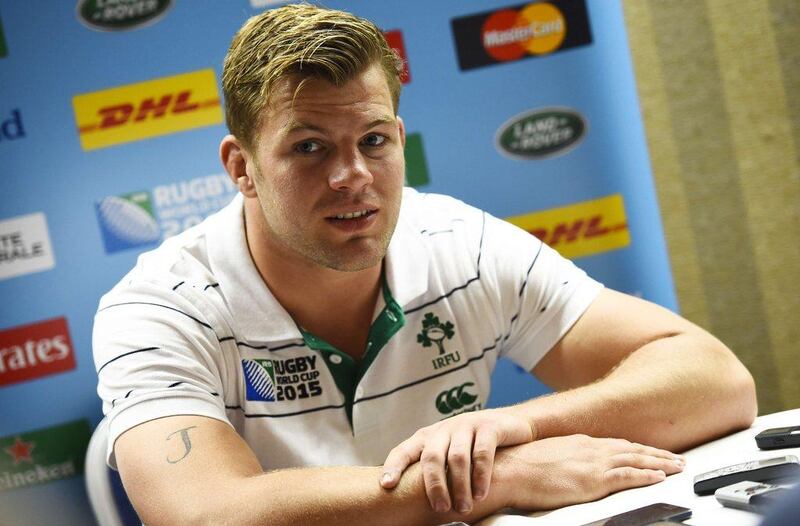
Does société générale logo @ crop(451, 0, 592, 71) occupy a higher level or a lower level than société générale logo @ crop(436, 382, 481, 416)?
higher

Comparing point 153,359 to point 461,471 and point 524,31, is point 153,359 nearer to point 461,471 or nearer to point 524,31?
point 461,471

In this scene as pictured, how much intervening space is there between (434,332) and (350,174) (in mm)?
378

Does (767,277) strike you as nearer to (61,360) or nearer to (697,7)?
(697,7)

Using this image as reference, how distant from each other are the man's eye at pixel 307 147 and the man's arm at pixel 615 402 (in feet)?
1.86

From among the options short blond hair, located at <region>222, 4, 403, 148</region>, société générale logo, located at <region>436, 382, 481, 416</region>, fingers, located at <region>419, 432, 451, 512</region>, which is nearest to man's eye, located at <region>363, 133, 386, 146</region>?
short blond hair, located at <region>222, 4, 403, 148</region>

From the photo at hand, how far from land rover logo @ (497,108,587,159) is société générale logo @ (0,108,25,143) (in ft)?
4.94

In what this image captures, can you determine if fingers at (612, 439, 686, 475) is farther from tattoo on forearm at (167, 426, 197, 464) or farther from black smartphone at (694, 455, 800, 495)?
tattoo on forearm at (167, 426, 197, 464)

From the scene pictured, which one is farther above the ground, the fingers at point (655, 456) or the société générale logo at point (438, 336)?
the société générale logo at point (438, 336)

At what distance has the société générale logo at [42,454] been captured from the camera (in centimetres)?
287

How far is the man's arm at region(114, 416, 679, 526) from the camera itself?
47.9 inches

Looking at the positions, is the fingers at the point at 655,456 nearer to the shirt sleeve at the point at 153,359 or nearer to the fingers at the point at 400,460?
the fingers at the point at 400,460

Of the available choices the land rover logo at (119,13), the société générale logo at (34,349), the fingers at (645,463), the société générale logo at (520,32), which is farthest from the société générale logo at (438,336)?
the land rover logo at (119,13)

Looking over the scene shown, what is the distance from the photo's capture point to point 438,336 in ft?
5.84

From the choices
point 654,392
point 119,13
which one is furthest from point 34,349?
point 654,392
